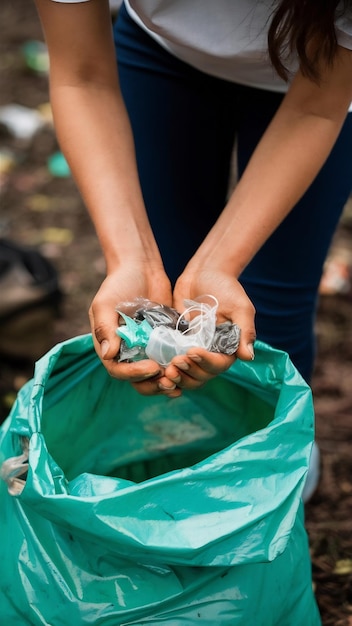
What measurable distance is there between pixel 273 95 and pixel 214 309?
0.48 meters

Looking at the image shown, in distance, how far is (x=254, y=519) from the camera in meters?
1.16

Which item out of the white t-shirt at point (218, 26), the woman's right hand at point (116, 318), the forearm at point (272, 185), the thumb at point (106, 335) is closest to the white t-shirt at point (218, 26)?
the white t-shirt at point (218, 26)

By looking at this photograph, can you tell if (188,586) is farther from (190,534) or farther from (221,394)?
(221,394)

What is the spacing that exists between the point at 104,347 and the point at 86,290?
1.58 meters

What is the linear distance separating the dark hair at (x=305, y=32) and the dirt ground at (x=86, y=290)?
1.05 metres

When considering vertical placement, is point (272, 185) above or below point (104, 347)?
above

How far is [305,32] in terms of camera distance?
46.1 inches

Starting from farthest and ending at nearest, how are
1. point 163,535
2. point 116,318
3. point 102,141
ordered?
1. point 102,141
2. point 116,318
3. point 163,535

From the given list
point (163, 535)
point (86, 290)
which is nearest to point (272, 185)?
point (163, 535)

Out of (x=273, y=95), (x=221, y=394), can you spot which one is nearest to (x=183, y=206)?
(x=273, y=95)

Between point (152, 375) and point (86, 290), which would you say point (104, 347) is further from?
point (86, 290)

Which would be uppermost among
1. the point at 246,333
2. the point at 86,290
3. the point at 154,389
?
the point at 246,333

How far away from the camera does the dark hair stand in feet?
3.76

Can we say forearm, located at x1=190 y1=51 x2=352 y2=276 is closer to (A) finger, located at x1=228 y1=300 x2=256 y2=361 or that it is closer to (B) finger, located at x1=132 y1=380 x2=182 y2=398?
(A) finger, located at x1=228 y1=300 x2=256 y2=361
